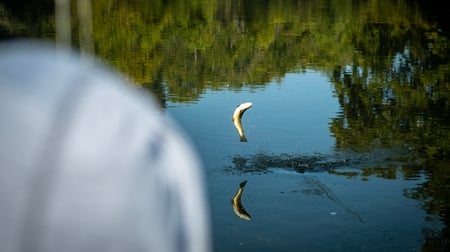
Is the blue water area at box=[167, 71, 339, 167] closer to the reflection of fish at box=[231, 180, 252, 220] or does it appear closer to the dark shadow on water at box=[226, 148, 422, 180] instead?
the dark shadow on water at box=[226, 148, 422, 180]

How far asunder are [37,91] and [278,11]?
36.8 m

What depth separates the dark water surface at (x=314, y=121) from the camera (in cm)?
718

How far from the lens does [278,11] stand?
37.0 metres

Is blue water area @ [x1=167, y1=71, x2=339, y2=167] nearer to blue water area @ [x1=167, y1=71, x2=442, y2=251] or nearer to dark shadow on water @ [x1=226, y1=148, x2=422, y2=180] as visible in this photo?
blue water area @ [x1=167, y1=71, x2=442, y2=251]

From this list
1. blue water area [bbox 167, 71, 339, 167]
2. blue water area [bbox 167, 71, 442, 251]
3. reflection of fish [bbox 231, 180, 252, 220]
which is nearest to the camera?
blue water area [bbox 167, 71, 442, 251]

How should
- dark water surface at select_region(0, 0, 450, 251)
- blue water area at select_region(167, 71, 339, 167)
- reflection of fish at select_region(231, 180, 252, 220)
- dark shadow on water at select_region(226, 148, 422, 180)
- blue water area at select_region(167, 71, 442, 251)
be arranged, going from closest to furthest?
1. blue water area at select_region(167, 71, 442, 251)
2. dark water surface at select_region(0, 0, 450, 251)
3. reflection of fish at select_region(231, 180, 252, 220)
4. dark shadow on water at select_region(226, 148, 422, 180)
5. blue water area at select_region(167, 71, 339, 167)

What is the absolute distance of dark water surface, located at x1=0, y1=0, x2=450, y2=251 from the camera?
23.6 ft

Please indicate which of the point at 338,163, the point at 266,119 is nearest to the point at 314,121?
the point at 266,119

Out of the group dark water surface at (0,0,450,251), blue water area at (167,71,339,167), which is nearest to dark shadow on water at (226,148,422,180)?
dark water surface at (0,0,450,251)

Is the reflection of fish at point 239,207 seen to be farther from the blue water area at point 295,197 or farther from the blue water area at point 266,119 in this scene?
the blue water area at point 266,119

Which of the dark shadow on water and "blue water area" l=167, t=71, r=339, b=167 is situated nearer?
the dark shadow on water

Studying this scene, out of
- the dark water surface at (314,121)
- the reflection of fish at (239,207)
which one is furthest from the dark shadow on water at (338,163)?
the reflection of fish at (239,207)

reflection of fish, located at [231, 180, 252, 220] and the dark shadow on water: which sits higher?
the dark shadow on water

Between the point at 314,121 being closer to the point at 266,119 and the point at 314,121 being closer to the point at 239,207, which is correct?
the point at 266,119
